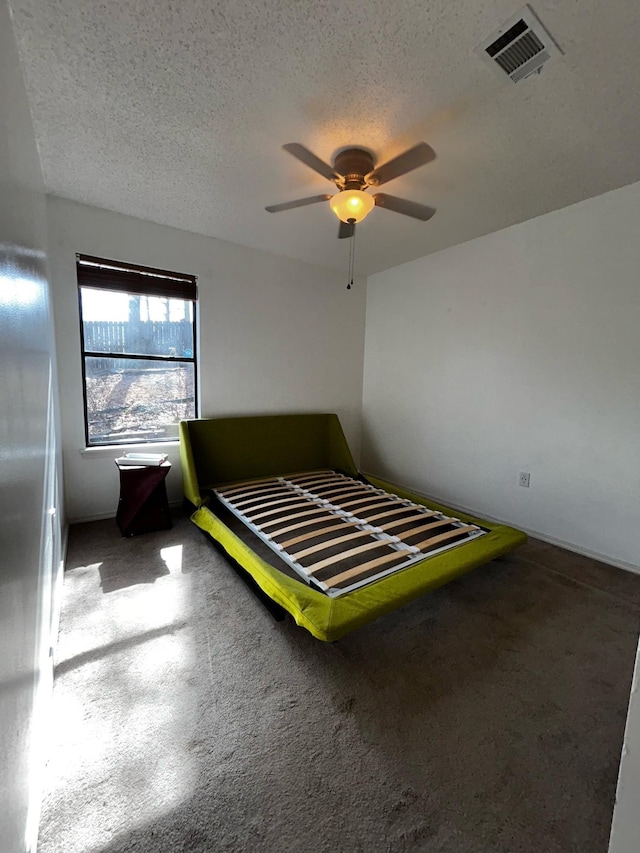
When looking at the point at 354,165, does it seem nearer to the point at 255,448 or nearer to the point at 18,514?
the point at 18,514

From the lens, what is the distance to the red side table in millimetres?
2746

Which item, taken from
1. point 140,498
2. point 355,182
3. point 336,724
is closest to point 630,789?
point 336,724

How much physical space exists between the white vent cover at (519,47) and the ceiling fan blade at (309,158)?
76cm

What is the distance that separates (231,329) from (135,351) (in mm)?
886

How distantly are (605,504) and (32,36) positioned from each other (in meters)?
3.93

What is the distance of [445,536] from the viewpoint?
2.28 metres

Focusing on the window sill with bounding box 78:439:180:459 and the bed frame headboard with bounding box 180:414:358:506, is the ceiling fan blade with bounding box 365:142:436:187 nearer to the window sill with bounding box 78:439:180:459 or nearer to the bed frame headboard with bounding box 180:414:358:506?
the bed frame headboard with bounding box 180:414:358:506

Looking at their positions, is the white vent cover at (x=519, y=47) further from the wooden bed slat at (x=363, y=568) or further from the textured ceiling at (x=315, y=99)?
the wooden bed slat at (x=363, y=568)

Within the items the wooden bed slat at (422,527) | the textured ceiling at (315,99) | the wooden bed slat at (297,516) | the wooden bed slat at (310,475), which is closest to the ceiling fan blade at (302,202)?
the textured ceiling at (315,99)

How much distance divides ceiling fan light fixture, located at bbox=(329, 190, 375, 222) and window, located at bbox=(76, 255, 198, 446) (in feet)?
5.84

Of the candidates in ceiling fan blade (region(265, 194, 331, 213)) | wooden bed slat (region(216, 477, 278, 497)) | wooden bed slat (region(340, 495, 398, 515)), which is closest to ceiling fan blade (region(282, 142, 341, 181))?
ceiling fan blade (region(265, 194, 331, 213))

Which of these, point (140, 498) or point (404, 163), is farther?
point (140, 498)

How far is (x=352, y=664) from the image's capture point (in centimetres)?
158

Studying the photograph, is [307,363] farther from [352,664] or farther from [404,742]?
[404,742]
